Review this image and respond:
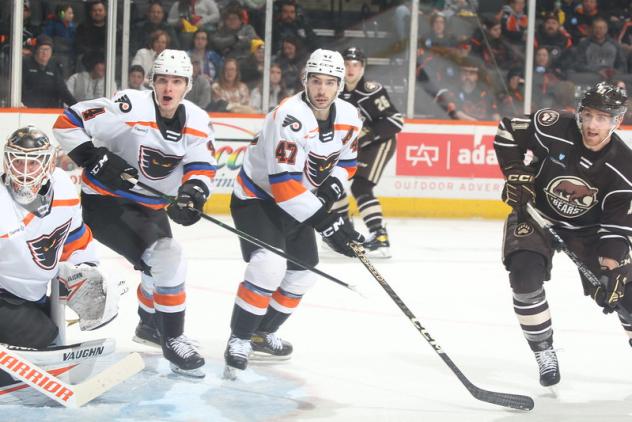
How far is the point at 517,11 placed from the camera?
8.12 meters

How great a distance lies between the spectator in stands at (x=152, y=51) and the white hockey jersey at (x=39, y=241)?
14.0ft

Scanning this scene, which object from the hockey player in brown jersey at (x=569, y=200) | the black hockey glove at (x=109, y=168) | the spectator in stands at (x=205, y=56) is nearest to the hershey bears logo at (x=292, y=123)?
the black hockey glove at (x=109, y=168)

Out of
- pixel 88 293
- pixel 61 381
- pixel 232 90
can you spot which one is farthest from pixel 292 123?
pixel 232 90

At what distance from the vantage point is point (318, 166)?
3893 mm

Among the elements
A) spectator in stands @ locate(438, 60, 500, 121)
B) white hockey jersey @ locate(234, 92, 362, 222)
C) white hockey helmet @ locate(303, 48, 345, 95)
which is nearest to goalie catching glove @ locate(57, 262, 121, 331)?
white hockey jersey @ locate(234, 92, 362, 222)

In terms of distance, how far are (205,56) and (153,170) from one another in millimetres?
4032

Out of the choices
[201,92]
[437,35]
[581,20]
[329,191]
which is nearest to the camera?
[329,191]

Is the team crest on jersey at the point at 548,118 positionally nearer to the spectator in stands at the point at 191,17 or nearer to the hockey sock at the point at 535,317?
the hockey sock at the point at 535,317

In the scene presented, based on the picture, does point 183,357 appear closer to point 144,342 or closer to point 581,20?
point 144,342

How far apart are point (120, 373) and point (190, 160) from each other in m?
0.83

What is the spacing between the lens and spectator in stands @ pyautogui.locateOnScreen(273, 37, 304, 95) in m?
7.86

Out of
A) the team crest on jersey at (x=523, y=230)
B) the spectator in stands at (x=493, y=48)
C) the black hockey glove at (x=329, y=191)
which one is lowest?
the team crest on jersey at (x=523, y=230)

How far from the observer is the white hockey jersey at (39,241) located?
3184mm

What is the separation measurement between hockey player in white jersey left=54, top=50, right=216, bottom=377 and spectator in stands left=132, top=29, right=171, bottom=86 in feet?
12.1
